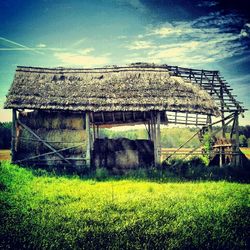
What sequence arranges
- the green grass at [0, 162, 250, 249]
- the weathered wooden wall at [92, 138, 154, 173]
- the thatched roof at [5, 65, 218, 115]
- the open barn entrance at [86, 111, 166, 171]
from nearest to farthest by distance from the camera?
the green grass at [0, 162, 250, 249] → the thatched roof at [5, 65, 218, 115] → the open barn entrance at [86, 111, 166, 171] → the weathered wooden wall at [92, 138, 154, 173]

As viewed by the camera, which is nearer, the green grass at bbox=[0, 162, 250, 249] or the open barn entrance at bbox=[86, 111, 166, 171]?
the green grass at bbox=[0, 162, 250, 249]

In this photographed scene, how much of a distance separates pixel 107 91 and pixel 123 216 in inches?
307

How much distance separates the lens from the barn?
38.0 ft

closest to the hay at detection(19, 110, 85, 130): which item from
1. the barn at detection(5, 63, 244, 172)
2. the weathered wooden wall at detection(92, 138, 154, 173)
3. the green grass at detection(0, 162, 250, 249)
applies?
the barn at detection(5, 63, 244, 172)

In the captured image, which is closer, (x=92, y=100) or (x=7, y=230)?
(x=7, y=230)

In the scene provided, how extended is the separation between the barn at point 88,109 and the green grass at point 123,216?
3640 millimetres

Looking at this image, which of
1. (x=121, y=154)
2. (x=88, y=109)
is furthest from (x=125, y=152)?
(x=88, y=109)

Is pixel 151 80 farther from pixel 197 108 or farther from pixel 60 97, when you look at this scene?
pixel 60 97

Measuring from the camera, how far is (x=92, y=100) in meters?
11.8

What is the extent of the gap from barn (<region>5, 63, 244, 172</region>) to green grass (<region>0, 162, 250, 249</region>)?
364cm

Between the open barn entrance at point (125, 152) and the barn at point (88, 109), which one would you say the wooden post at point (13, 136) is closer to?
the barn at point (88, 109)

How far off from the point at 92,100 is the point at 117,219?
7.30 meters

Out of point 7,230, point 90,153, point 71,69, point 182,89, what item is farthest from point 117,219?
point 71,69

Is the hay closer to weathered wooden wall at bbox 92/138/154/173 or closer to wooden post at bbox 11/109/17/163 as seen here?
wooden post at bbox 11/109/17/163
